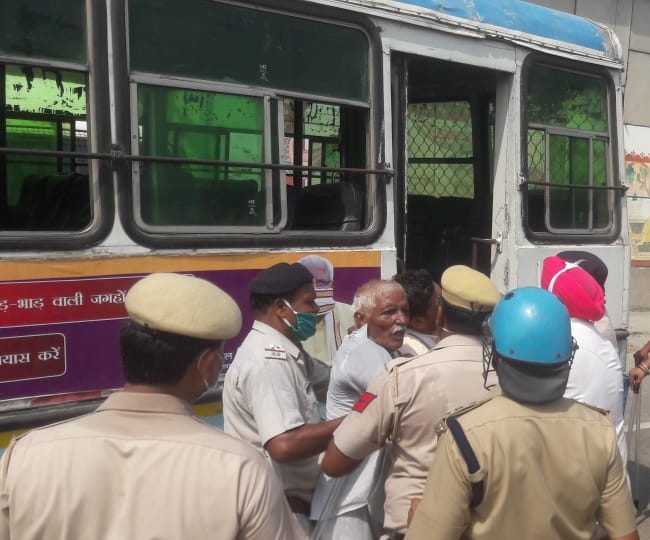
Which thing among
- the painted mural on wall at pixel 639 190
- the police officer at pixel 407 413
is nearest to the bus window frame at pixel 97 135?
the police officer at pixel 407 413

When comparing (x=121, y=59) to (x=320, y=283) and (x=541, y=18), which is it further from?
(x=541, y=18)

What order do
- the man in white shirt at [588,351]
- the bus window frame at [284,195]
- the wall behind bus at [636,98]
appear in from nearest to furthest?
the man in white shirt at [588,351] → the bus window frame at [284,195] → the wall behind bus at [636,98]

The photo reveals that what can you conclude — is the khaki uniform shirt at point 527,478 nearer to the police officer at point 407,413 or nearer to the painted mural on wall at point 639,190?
the police officer at point 407,413

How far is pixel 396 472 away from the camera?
2242 mm

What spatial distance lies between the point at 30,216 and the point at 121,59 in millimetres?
799

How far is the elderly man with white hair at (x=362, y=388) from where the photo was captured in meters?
2.41

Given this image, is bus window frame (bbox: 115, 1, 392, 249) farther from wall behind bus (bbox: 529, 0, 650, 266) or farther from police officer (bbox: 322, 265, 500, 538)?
wall behind bus (bbox: 529, 0, 650, 266)

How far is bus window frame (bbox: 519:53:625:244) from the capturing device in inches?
177

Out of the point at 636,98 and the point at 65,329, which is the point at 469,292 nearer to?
the point at 65,329

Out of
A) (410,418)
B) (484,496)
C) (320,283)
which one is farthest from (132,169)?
(484,496)

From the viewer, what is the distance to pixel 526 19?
14.6ft

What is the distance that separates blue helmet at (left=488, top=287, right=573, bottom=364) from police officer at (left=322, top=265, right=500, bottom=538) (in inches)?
16.9

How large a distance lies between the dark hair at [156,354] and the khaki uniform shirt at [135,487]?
10 centimetres

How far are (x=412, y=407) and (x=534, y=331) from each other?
562 mm
